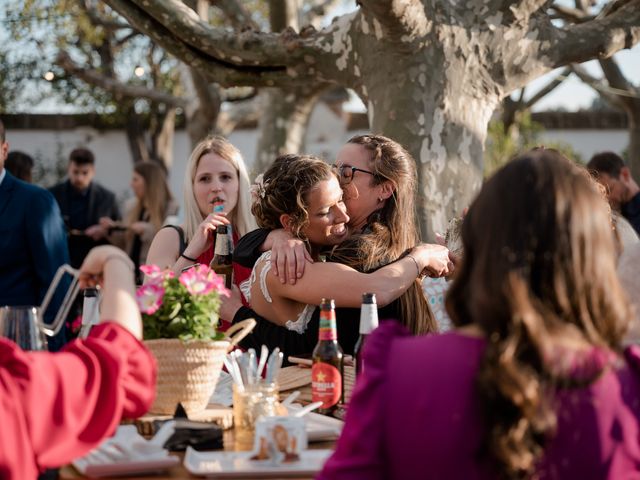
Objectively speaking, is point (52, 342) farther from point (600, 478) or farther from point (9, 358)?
point (600, 478)

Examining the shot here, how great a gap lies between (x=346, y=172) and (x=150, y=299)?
60.0 inches

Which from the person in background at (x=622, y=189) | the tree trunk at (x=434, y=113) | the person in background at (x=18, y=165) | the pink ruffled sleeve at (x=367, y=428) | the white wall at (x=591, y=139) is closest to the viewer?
the pink ruffled sleeve at (x=367, y=428)

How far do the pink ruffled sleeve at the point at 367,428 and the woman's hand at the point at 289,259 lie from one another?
1.61 metres

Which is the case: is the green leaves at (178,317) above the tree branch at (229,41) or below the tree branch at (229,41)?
below

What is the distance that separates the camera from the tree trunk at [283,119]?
34.9 feet

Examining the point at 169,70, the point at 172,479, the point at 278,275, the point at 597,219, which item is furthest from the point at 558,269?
the point at 169,70

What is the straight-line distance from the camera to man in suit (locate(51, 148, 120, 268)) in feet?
27.2

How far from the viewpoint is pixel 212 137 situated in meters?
5.01

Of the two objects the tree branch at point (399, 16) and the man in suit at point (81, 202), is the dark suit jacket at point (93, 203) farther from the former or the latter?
the tree branch at point (399, 16)

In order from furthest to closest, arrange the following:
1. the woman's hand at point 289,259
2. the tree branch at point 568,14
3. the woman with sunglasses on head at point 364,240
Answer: the tree branch at point 568,14 → the woman with sunglasses on head at point 364,240 → the woman's hand at point 289,259

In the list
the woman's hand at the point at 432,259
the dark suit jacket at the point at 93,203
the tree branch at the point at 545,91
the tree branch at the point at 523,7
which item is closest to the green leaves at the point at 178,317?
the woman's hand at the point at 432,259

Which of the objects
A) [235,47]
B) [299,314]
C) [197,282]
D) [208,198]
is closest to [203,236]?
[208,198]

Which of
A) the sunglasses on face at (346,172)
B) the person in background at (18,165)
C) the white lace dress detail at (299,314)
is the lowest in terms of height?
the white lace dress detail at (299,314)

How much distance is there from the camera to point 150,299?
2611mm
